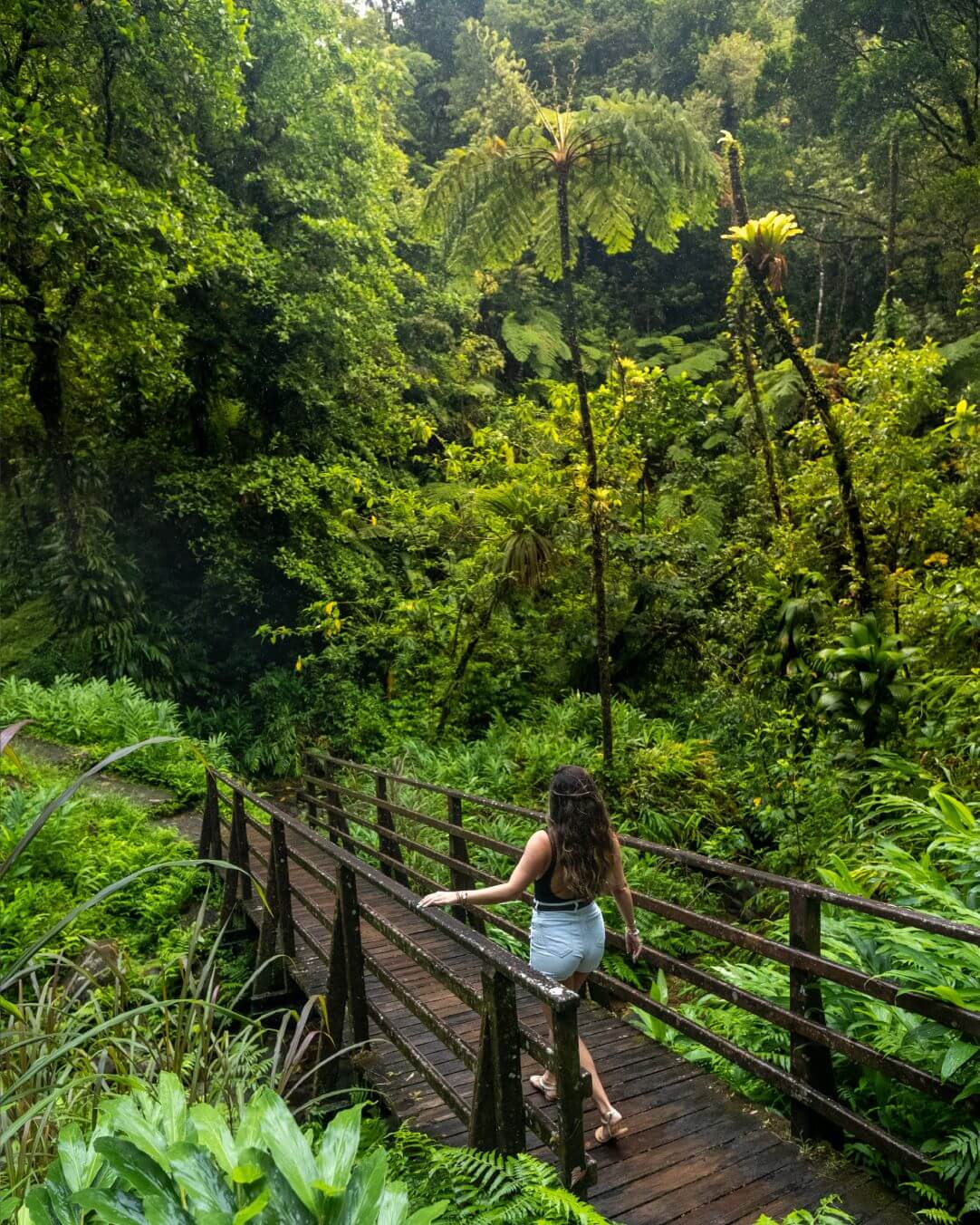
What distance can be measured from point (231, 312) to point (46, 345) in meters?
2.62

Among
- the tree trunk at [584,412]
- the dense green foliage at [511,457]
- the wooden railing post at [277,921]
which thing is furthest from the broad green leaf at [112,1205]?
the tree trunk at [584,412]

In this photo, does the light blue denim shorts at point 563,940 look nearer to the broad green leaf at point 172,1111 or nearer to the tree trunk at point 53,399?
the broad green leaf at point 172,1111

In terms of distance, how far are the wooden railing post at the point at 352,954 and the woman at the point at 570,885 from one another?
0.55 meters

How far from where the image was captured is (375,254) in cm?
1341

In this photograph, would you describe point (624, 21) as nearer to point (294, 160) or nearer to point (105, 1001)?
point (294, 160)

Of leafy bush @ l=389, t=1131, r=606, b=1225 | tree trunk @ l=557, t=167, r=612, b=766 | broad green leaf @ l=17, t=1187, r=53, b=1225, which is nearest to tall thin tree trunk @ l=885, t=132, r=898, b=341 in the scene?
tree trunk @ l=557, t=167, r=612, b=766

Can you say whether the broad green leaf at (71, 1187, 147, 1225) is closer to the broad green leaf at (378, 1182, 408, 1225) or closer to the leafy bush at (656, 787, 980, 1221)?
the broad green leaf at (378, 1182, 408, 1225)

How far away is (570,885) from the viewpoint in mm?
2996

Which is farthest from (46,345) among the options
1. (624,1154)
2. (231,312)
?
(624,1154)

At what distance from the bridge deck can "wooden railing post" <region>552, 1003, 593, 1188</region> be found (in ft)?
1.64

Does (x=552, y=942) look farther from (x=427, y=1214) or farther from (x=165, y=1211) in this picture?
(x=165, y=1211)

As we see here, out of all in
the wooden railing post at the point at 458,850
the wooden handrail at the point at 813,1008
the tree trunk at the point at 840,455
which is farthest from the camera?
the tree trunk at the point at 840,455

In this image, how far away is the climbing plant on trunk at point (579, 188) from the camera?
707cm

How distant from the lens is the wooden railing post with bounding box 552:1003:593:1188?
214 cm
